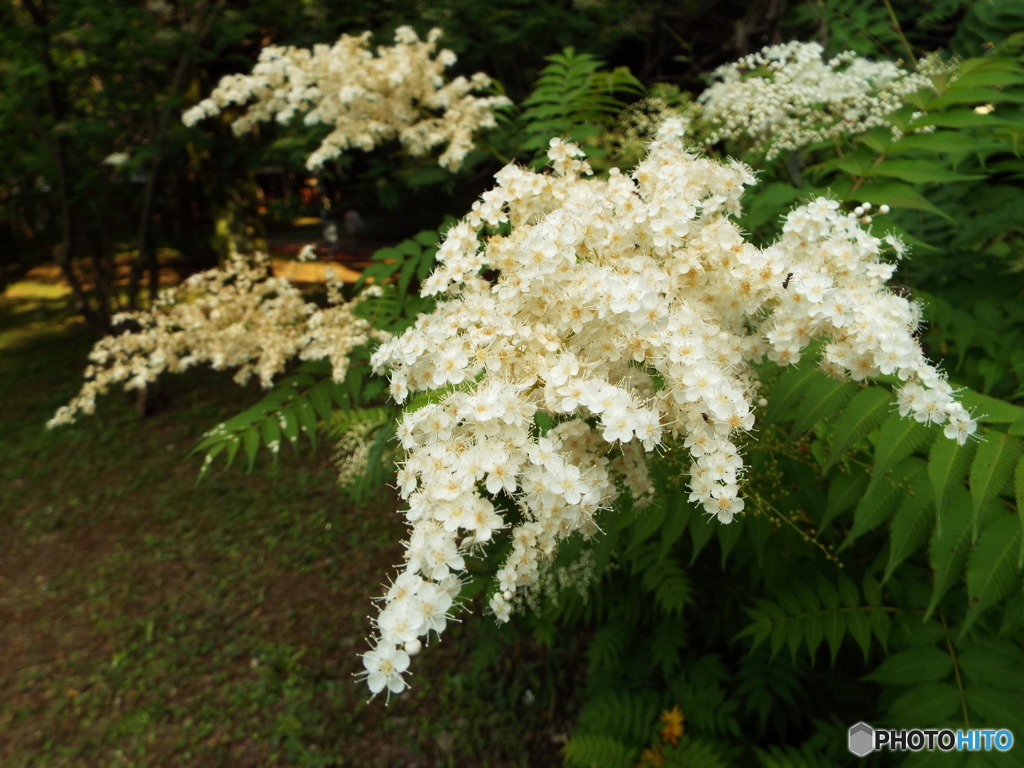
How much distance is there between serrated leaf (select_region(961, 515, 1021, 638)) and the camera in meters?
1.40

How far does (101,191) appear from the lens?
7.55m

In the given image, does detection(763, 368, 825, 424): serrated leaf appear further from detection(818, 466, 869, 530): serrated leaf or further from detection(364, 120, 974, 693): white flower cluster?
detection(818, 466, 869, 530): serrated leaf

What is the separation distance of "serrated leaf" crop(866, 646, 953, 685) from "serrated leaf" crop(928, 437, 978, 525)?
88 centimetres

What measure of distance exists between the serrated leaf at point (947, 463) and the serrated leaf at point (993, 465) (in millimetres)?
30

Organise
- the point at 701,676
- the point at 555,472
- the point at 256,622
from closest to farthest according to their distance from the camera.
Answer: the point at 555,472
the point at 701,676
the point at 256,622

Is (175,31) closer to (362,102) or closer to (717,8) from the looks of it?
(362,102)

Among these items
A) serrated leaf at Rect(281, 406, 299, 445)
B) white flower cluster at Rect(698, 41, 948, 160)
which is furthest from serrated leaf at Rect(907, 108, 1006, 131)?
serrated leaf at Rect(281, 406, 299, 445)

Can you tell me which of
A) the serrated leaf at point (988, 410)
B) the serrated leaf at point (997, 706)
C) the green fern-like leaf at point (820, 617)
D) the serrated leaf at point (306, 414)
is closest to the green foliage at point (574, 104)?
the serrated leaf at point (306, 414)

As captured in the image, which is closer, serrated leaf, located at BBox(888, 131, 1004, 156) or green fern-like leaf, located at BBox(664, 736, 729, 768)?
serrated leaf, located at BBox(888, 131, 1004, 156)

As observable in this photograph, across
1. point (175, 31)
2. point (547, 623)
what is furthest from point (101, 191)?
point (547, 623)

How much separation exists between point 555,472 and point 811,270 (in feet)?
2.79

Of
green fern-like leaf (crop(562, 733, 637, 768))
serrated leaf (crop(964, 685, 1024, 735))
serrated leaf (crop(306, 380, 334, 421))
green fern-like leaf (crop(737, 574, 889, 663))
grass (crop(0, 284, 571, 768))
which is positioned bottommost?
grass (crop(0, 284, 571, 768))

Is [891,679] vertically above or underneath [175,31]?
underneath

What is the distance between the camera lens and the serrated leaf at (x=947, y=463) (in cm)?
138
